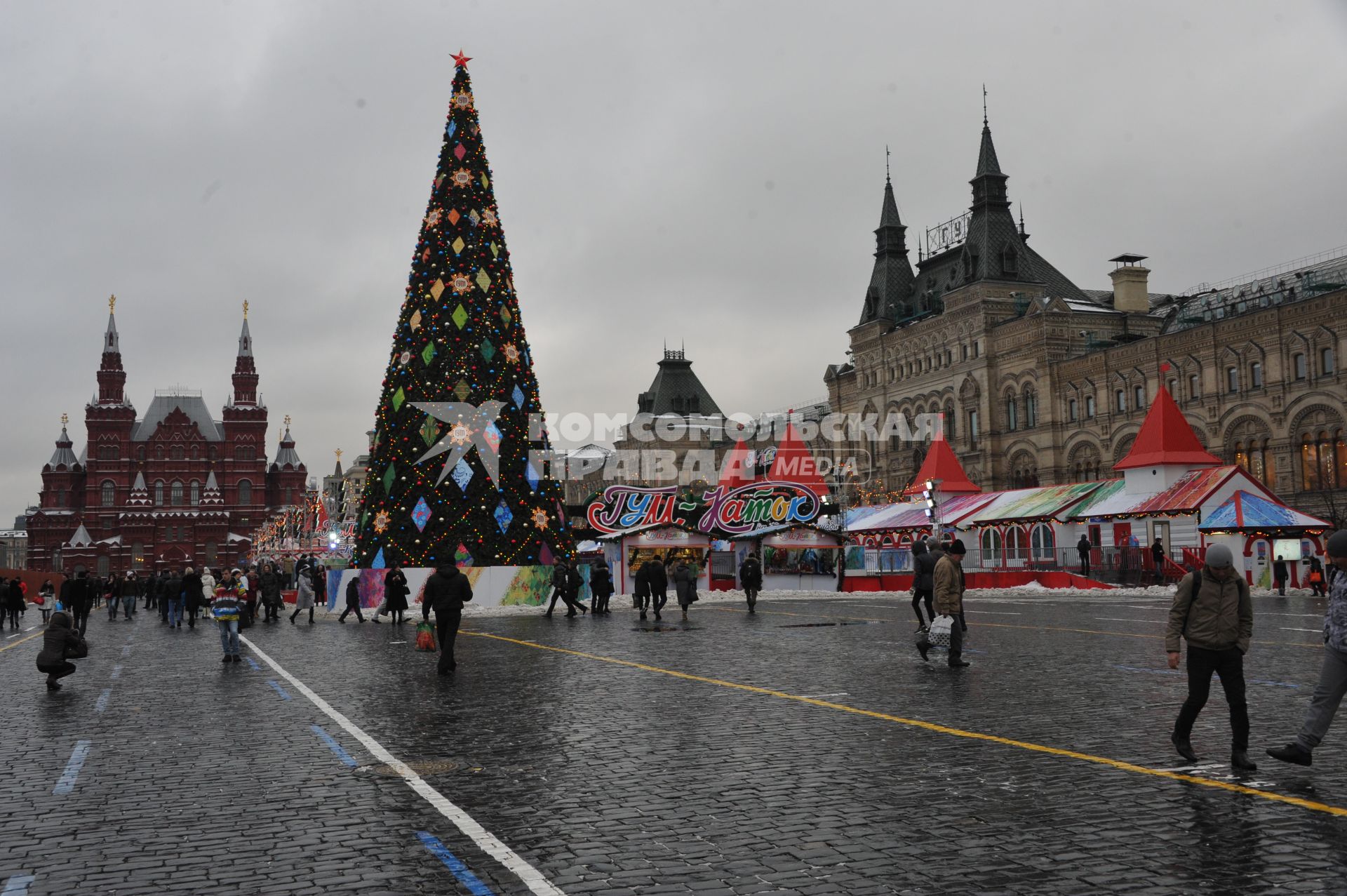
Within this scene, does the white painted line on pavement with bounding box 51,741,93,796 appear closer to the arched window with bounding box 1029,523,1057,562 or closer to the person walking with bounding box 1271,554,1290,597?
the person walking with bounding box 1271,554,1290,597

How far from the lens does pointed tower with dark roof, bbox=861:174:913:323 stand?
86875mm

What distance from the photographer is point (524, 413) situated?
1220 inches

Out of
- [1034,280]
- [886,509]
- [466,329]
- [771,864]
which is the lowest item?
[771,864]

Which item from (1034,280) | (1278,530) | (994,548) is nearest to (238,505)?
(1034,280)

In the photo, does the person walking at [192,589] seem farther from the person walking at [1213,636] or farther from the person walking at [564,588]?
the person walking at [1213,636]

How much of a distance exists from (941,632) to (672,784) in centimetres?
695

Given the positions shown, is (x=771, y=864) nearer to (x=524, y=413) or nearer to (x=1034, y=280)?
(x=524, y=413)

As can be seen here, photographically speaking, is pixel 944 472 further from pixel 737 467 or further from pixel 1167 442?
pixel 1167 442

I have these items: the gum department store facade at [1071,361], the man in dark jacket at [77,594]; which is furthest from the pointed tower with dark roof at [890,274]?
the man in dark jacket at [77,594]

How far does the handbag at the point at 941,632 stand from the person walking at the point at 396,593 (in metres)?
14.9

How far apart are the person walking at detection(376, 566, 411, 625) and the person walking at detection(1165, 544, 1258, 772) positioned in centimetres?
2013

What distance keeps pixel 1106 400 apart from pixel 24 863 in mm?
63657

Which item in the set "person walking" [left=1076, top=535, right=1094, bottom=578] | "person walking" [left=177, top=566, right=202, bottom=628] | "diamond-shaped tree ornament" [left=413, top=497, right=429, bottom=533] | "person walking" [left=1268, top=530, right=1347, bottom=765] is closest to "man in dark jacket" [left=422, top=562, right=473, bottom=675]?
"person walking" [left=1268, top=530, right=1347, bottom=765]

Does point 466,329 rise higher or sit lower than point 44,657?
higher
